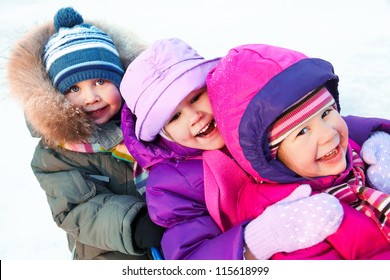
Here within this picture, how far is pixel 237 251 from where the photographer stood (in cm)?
94

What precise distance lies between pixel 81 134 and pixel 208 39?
85.3 inches

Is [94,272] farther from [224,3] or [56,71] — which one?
[224,3]

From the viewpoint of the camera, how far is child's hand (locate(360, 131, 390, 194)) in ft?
3.39

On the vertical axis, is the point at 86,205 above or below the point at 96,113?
below

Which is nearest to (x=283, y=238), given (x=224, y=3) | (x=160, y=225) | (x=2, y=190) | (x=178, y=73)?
(x=160, y=225)

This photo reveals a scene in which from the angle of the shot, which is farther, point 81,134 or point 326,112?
point 81,134

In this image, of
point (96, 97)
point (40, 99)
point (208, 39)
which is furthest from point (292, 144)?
point (208, 39)

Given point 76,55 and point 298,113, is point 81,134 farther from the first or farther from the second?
point 298,113

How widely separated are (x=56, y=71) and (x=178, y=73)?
1.63 feet

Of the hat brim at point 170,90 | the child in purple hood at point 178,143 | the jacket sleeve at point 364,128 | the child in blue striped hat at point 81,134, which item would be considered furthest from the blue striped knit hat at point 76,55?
the jacket sleeve at point 364,128

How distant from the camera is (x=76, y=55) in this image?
1305 mm

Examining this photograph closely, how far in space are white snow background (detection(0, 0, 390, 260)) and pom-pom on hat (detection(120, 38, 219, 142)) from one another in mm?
547

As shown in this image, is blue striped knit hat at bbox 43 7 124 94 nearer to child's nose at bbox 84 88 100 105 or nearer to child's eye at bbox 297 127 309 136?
child's nose at bbox 84 88 100 105

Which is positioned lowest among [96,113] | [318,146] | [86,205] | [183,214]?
[86,205]
